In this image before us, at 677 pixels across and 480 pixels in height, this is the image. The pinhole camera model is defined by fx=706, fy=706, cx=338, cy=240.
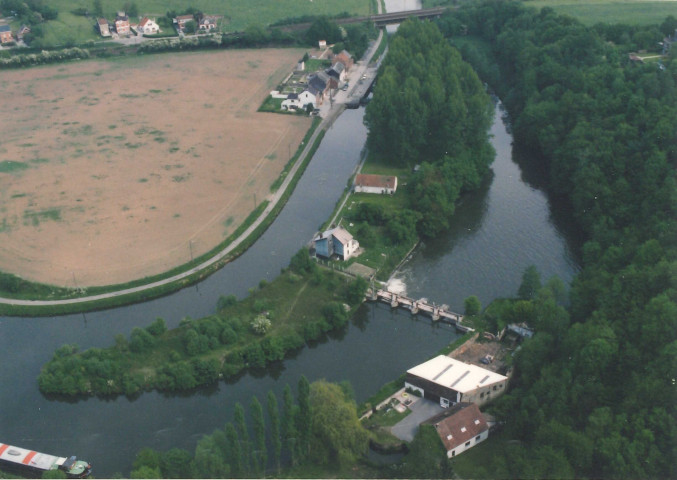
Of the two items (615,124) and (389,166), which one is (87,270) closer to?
(389,166)

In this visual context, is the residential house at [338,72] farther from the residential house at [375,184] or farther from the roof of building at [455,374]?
the roof of building at [455,374]

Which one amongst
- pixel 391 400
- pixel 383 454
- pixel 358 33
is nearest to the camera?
pixel 383 454

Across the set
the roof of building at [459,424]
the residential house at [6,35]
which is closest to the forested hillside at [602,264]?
the roof of building at [459,424]

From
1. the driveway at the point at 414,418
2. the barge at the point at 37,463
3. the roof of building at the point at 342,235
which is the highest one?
the roof of building at the point at 342,235

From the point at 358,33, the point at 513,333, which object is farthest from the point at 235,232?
the point at 358,33

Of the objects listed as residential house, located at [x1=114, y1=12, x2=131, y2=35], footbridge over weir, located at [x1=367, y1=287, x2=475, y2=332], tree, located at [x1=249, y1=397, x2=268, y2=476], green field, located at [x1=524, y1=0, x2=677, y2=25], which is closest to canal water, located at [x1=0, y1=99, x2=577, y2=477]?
footbridge over weir, located at [x1=367, y1=287, x2=475, y2=332]

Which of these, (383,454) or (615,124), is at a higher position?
(615,124)

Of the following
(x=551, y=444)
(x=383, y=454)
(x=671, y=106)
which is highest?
(x=671, y=106)
